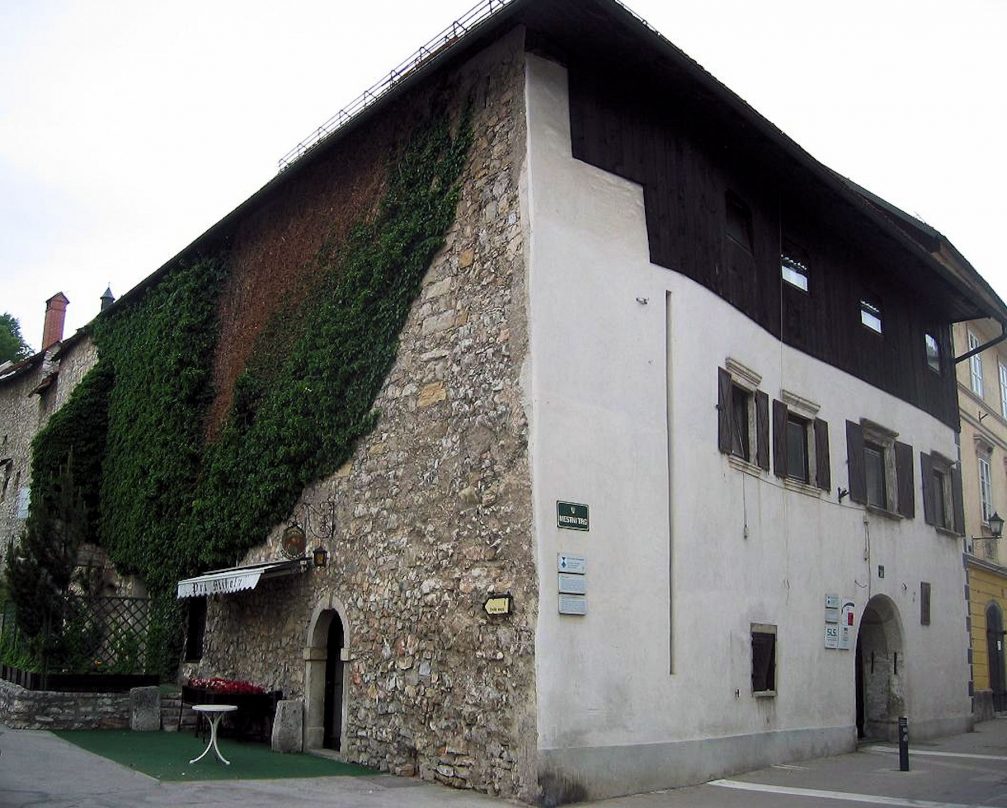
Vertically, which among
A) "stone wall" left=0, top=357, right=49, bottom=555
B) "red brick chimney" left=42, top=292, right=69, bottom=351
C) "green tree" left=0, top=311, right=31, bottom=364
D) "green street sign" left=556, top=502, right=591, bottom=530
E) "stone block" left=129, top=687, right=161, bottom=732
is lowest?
"stone block" left=129, top=687, right=161, bottom=732

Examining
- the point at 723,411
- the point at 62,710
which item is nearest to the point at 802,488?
the point at 723,411

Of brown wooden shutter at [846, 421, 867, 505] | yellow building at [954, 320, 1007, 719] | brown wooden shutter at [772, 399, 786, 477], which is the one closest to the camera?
brown wooden shutter at [772, 399, 786, 477]

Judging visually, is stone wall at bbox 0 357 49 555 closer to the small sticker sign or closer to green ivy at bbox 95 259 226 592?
green ivy at bbox 95 259 226 592

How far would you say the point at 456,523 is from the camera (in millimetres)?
10828

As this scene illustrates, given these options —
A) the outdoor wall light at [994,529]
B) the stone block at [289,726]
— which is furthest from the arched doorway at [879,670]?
the stone block at [289,726]

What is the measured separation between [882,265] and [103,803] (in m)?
14.6

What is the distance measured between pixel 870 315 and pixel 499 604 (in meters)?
10.4

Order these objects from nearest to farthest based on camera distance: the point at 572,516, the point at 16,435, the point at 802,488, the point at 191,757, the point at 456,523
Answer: the point at 572,516
the point at 456,523
the point at 191,757
the point at 802,488
the point at 16,435

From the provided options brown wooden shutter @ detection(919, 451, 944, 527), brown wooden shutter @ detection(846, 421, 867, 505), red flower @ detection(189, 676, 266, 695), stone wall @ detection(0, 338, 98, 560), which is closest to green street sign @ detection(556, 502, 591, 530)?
red flower @ detection(189, 676, 266, 695)

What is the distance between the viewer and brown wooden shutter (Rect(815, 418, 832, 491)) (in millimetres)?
14938

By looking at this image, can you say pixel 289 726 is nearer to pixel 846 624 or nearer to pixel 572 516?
pixel 572 516

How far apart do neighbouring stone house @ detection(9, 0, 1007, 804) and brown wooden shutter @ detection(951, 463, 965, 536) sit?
399cm

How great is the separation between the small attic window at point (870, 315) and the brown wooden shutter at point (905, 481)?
80.3 inches

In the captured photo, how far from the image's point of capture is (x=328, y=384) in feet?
43.9
